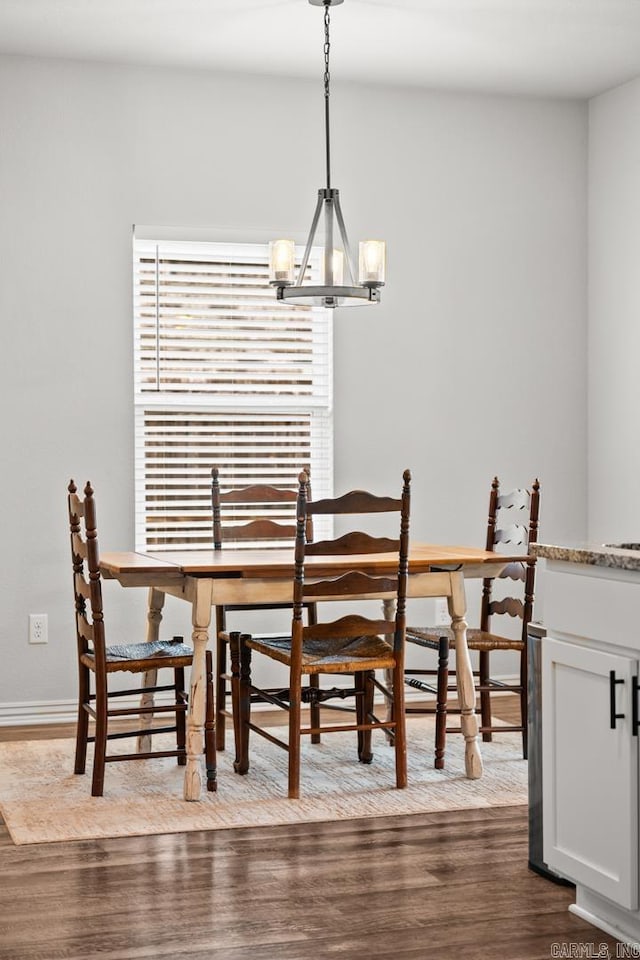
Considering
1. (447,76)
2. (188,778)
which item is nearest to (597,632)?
(188,778)

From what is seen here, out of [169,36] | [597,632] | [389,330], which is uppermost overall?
[169,36]

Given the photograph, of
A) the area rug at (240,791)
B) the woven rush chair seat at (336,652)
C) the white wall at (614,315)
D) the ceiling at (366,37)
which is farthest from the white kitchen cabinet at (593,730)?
the white wall at (614,315)

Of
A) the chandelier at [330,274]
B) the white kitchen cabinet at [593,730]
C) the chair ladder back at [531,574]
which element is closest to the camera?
the white kitchen cabinet at [593,730]

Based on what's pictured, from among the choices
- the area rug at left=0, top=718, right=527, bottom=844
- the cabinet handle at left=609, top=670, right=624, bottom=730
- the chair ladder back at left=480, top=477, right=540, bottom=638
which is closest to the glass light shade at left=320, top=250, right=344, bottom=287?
the chair ladder back at left=480, top=477, right=540, bottom=638

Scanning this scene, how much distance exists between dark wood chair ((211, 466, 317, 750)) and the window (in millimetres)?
132

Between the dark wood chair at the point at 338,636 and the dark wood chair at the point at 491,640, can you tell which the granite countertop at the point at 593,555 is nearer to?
the dark wood chair at the point at 338,636

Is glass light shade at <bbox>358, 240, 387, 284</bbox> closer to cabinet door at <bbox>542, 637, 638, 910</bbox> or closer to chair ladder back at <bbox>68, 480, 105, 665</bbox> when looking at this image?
chair ladder back at <bbox>68, 480, 105, 665</bbox>

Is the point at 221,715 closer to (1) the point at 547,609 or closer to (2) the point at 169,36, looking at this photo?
(1) the point at 547,609

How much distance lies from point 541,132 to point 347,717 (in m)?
2.86

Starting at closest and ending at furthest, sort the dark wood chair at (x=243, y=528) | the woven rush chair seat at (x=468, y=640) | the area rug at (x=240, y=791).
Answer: the area rug at (x=240, y=791) → the woven rush chair seat at (x=468, y=640) → the dark wood chair at (x=243, y=528)

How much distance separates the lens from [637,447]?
5.50 metres

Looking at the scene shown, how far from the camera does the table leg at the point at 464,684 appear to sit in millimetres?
4066

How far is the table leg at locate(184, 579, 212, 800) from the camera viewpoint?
377 cm

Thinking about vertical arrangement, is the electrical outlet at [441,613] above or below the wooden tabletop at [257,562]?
below
